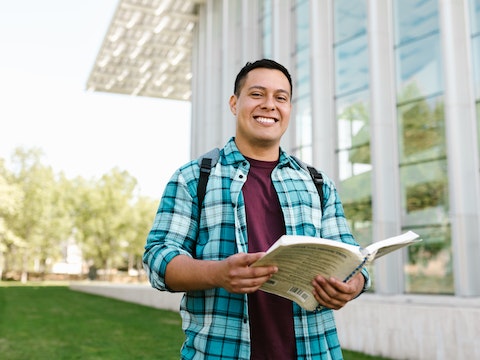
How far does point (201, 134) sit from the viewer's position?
81.6 ft

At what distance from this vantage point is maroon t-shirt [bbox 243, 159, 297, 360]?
6.82ft

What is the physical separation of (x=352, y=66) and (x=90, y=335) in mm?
9925

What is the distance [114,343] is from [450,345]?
6.07 meters

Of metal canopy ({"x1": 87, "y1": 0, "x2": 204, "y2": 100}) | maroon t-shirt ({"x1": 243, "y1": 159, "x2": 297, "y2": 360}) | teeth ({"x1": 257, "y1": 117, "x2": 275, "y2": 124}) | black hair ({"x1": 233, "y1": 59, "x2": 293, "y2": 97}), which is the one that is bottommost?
maroon t-shirt ({"x1": 243, "y1": 159, "x2": 297, "y2": 360})

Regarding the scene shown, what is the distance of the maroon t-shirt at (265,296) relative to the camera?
2080 mm

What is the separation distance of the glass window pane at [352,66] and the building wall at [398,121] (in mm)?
31

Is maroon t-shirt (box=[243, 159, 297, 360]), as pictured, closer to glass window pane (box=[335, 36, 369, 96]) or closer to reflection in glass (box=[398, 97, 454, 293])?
reflection in glass (box=[398, 97, 454, 293])

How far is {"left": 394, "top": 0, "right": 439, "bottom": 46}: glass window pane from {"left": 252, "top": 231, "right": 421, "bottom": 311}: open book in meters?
12.5

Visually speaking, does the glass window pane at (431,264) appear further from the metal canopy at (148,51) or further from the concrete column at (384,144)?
the metal canopy at (148,51)

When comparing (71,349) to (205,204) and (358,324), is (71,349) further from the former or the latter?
(205,204)

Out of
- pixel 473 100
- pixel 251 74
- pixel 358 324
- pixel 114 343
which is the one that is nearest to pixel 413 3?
pixel 473 100

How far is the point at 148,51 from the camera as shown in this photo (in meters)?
33.3

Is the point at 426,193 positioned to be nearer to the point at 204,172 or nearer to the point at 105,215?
the point at 204,172

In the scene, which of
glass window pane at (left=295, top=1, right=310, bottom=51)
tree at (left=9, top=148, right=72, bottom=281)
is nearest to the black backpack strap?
glass window pane at (left=295, top=1, right=310, bottom=51)
